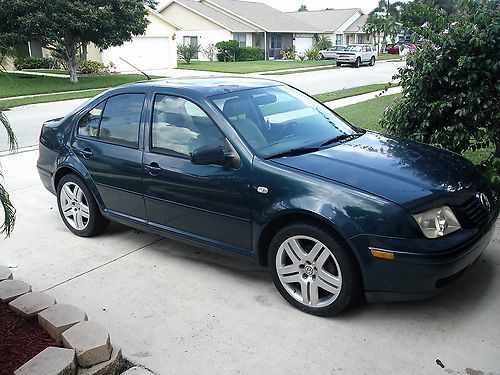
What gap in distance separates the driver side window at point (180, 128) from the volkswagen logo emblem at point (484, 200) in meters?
1.91

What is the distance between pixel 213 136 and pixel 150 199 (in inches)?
33.2

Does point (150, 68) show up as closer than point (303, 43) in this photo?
Yes

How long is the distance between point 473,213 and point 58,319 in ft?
9.14

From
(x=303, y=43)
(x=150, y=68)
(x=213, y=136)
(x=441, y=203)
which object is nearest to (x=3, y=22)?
(x=150, y=68)

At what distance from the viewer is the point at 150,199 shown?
4266 mm

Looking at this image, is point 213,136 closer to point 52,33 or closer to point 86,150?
point 86,150

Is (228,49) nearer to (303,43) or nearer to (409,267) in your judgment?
(303,43)

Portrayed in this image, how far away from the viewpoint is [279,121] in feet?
13.8

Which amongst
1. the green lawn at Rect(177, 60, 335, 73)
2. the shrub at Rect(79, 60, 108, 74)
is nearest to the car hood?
the green lawn at Rect(177, 60, 335, 73)

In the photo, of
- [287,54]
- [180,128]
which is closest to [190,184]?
[180,128]

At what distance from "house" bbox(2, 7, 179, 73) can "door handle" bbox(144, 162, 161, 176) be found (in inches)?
1096

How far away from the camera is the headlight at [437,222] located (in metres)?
3.10

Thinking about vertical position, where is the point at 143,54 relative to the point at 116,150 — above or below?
above

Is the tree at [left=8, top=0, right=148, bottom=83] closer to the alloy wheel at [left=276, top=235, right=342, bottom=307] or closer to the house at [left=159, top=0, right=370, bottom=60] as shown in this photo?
the alloy wheel at [left=276, top=235, right=342, bottom=307]
